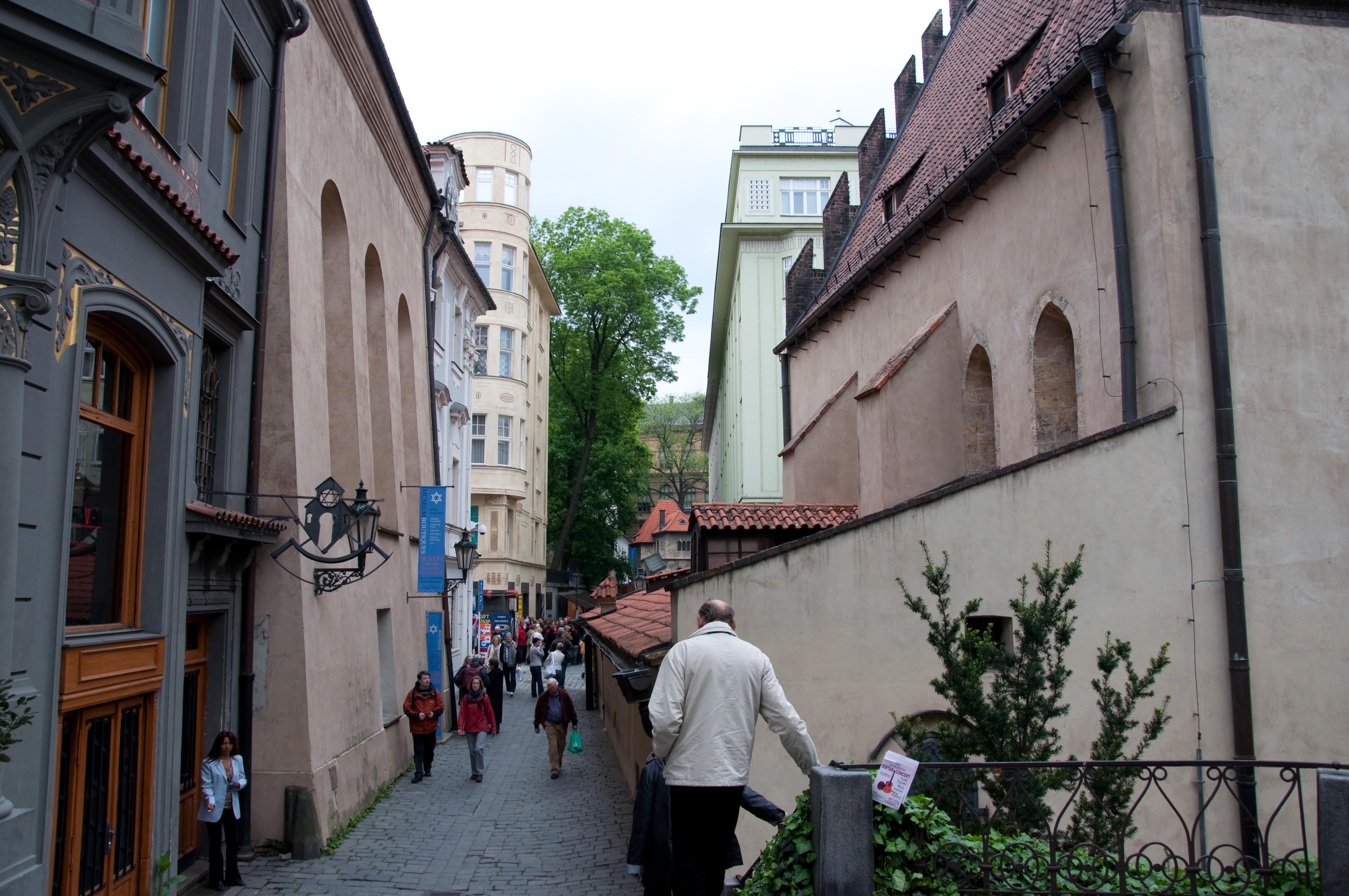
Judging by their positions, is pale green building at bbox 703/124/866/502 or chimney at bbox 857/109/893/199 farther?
pale green building at bbox 703/124/866/502

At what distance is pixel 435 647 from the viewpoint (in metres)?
20.9

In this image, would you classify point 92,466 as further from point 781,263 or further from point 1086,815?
point 781,263

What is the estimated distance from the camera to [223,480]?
1027cm

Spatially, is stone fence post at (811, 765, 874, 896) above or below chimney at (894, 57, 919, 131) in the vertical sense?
below

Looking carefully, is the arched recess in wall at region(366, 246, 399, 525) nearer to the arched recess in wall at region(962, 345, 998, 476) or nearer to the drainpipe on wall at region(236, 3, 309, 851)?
the drainpipe on wall at region(236, 3, 309, 851)

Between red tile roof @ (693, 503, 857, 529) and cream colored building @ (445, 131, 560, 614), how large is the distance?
24840mm

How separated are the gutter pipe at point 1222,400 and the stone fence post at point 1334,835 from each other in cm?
435

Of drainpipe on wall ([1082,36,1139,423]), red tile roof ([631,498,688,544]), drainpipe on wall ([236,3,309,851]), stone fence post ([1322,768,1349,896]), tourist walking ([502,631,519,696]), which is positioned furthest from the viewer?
red tile roof ([631,498,688,544])

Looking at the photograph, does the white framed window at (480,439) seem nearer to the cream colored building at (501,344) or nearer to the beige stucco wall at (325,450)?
the cream colored building at (501,344)

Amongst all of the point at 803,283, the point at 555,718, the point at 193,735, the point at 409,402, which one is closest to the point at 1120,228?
the point at 555,718

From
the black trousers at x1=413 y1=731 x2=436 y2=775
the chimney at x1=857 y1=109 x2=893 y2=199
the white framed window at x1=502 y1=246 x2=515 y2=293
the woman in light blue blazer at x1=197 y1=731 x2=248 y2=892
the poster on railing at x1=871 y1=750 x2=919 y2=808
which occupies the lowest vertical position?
the black trousers at x1=413 y1=731 x2=436 y2=775

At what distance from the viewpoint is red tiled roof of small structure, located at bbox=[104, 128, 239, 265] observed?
6.92 meters

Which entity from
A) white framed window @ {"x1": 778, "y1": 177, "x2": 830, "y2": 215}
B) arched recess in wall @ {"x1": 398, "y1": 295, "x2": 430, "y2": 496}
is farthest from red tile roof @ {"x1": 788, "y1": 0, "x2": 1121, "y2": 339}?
white framed window @ {"x1": 778, "y1": 177, "x2": 830, "y2": 215}

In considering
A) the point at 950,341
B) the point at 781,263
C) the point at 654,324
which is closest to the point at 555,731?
the point at 950,341
